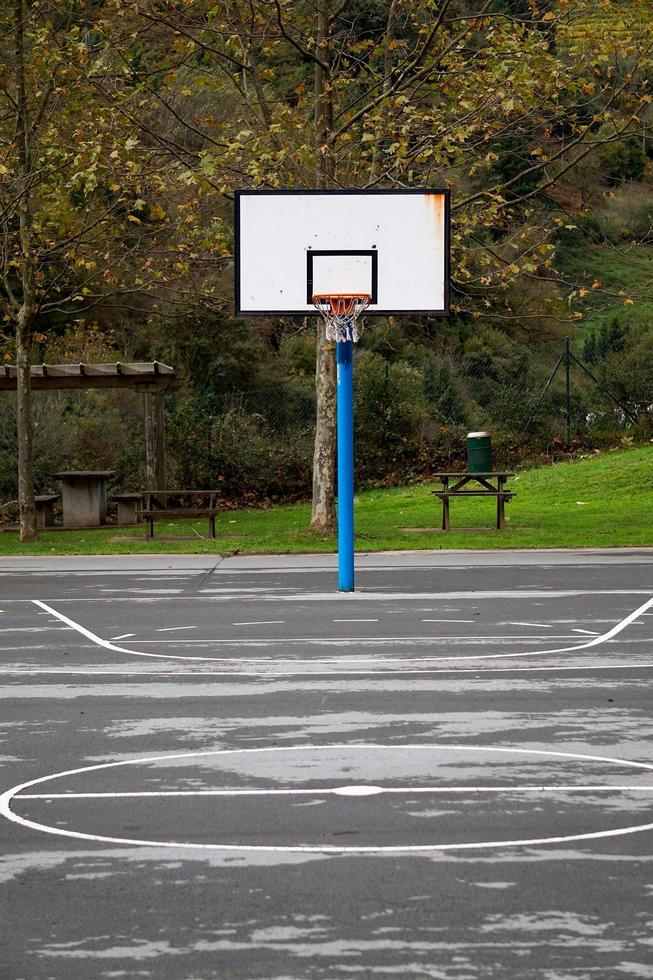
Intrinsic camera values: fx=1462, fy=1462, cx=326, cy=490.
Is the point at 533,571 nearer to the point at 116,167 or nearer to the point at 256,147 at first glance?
the point at 256,147

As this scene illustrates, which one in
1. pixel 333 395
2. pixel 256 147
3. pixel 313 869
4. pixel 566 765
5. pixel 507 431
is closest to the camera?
pixel 313 869

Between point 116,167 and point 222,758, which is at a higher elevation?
point 116,167

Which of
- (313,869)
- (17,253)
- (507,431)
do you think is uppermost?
(17,253)

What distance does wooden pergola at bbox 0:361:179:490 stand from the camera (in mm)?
25625

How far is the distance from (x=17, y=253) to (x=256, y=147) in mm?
5796

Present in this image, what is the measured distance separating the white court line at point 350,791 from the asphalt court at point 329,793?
0.02m

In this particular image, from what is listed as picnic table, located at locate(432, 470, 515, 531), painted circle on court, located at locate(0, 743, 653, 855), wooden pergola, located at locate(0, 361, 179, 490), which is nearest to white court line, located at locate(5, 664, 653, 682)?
painted circle on court, located at locate(0, 743, 653, 855)

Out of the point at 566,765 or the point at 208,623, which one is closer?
the point at 566,765

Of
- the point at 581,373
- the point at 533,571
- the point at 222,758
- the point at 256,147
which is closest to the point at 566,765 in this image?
the point at 222,758

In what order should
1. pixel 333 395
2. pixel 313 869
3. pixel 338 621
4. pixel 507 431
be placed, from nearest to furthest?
pixel 313 869 → pixel 338 621 → pixel 333 395 → pixel 507 431

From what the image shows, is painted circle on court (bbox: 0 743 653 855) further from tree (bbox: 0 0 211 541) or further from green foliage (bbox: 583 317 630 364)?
green foliage (bbox: 583 317 630 364)

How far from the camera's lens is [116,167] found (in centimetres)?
2225

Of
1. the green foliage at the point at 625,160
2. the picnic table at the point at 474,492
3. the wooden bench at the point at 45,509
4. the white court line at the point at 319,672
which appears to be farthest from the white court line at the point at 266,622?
the green foliage at the point at 625,160

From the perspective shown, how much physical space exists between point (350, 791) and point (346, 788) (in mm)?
69
